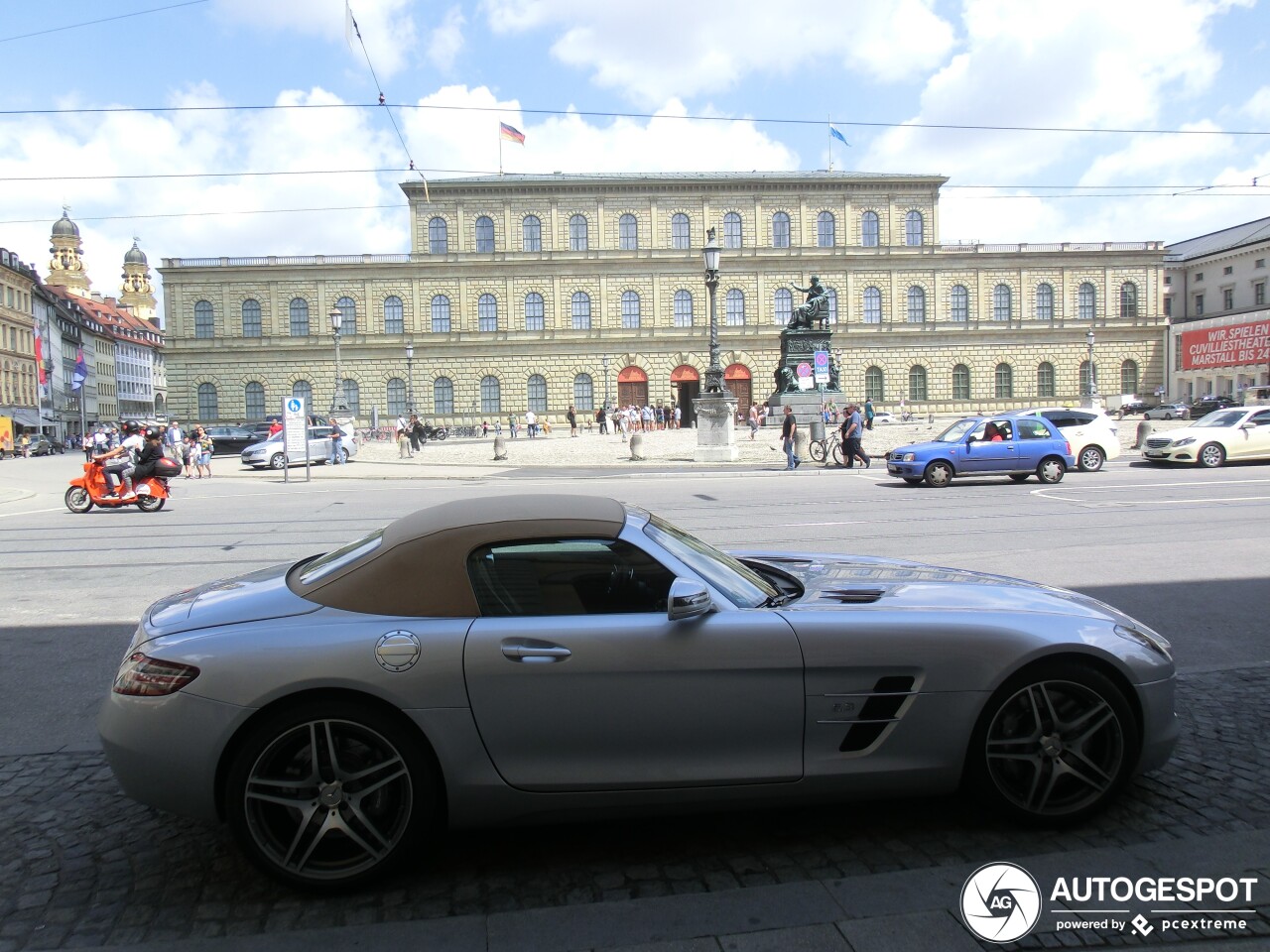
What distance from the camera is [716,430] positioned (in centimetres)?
3125

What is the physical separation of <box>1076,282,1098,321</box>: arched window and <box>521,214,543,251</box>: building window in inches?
1664

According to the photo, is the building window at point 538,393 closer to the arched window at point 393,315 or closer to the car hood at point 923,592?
the arched window at point 393,315

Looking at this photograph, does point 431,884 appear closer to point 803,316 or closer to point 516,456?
point 516,456

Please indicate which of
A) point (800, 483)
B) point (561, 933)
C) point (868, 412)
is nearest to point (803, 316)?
point (868, 412)

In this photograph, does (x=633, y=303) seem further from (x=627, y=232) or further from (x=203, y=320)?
(x=203, y=320)

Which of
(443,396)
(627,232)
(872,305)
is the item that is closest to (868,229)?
(872,305)

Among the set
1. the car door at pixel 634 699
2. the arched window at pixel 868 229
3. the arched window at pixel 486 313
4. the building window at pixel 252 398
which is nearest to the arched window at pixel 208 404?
the building window at pixel 252 398

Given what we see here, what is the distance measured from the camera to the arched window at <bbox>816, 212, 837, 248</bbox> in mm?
72500

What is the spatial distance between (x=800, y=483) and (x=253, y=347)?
60000 mm

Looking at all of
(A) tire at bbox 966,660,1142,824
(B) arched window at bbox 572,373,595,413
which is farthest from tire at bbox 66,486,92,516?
(B) arched window at bbox 572,373,595,413

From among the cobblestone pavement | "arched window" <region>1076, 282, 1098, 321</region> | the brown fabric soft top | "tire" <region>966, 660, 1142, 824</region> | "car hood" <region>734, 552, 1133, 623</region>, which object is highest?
"arched window" <region>1076, 282, 1098, 321</region>

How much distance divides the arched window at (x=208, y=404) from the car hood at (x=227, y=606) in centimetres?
7343

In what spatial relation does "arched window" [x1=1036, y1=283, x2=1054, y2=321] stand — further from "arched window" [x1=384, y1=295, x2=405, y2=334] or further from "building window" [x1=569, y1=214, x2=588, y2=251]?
"arched window" [x1=384, y1=295, x2=405, y2=334]

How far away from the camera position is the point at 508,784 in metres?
3.31
